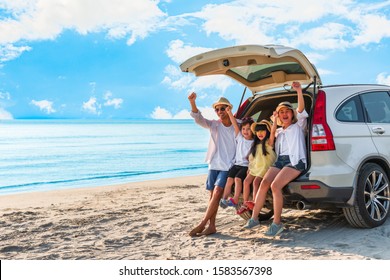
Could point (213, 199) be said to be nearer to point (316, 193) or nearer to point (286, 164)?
point (286, 164)

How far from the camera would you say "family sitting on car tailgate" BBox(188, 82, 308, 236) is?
5.77 meters

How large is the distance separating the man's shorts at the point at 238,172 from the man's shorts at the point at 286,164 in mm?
386

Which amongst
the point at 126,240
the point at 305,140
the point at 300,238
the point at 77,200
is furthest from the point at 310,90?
the point at 77,200

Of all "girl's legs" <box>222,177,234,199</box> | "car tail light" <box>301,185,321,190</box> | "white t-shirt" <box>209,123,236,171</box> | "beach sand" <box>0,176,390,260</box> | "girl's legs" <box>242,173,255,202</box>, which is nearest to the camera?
"beach sand" <box>0,176,390,260</box>

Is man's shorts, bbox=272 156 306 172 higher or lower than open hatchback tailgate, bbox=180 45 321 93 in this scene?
lower

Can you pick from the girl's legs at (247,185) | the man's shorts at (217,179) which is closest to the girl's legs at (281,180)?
Result: the girl's legs at (247,185)

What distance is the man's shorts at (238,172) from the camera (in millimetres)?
6152

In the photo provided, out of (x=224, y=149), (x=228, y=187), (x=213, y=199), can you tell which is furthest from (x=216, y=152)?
(x=213, y=199)

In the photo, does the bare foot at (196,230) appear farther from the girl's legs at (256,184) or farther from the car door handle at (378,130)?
the car door handle at (378,130)

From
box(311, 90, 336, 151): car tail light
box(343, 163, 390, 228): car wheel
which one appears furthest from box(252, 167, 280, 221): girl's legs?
box(343, 163, 390, 228): car wheel

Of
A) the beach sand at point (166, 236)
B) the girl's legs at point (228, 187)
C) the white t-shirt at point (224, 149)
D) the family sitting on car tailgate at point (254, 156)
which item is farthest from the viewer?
the white t-shirt at point (224, 149)

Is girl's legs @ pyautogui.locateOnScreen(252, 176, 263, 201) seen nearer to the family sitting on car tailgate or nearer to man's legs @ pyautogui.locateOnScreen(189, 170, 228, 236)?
the family sitting on car tailgate

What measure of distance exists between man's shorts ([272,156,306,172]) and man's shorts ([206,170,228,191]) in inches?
25.9
